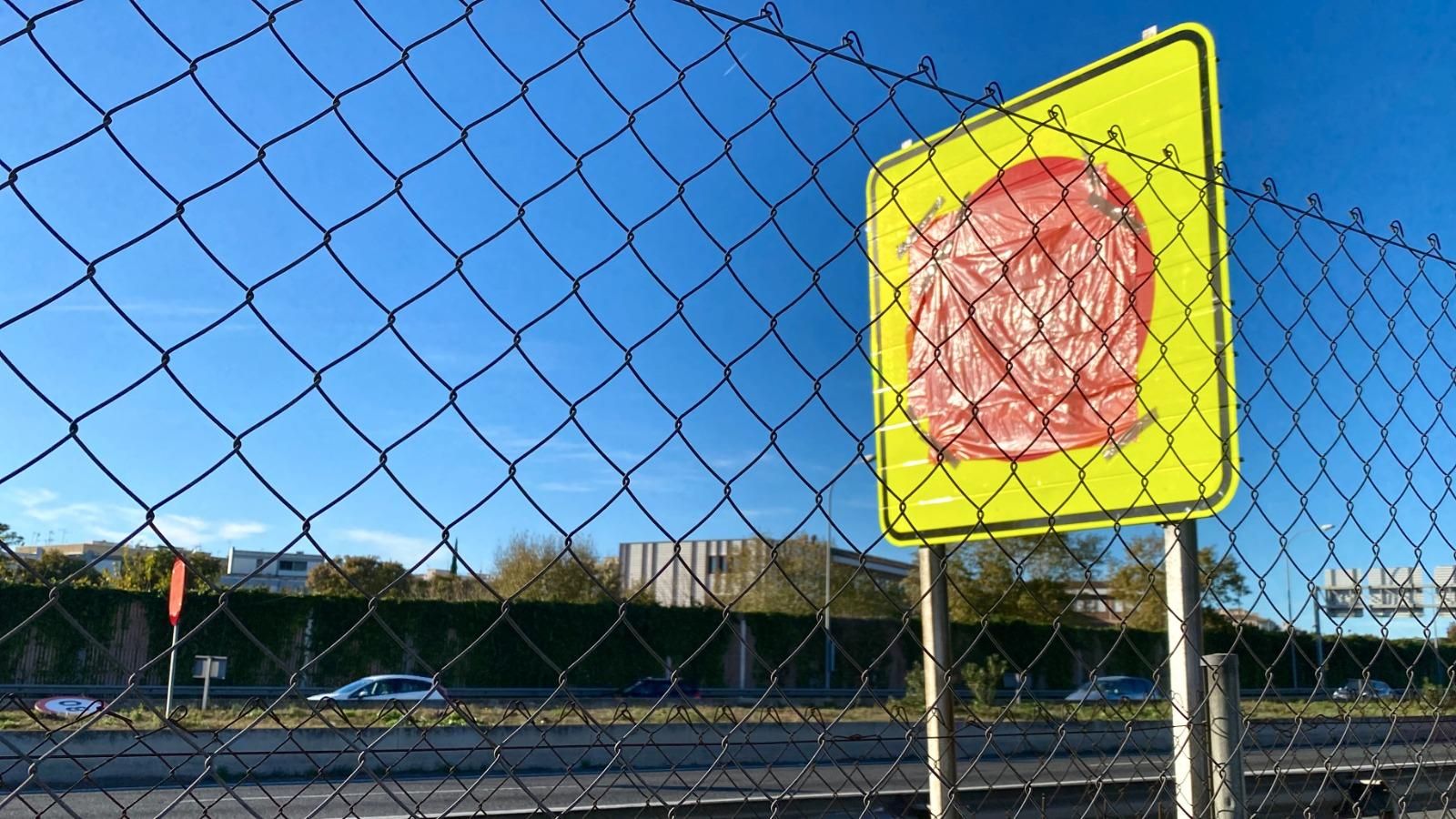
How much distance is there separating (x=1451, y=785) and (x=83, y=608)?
69.7 ft

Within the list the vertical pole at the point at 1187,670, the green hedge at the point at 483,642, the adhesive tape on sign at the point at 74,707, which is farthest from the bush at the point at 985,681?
the vertical pole at the point at 1187,670

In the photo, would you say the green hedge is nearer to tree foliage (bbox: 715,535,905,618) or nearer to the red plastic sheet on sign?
tree foliage (bbox: 715,535,905,618)

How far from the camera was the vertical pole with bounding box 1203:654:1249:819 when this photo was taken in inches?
99.0

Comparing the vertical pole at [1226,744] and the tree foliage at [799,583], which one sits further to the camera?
the tree foliage at [799,583]

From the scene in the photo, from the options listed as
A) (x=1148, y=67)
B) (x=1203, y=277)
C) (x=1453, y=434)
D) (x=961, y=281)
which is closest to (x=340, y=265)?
(x=961, y=281)

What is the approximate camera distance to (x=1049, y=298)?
277cm

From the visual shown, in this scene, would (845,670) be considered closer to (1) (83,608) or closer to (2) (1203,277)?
(1) (83,608)

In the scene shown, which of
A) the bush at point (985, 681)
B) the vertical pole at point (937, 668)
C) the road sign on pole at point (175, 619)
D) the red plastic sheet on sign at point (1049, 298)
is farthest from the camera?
the bush at point (985, 681)

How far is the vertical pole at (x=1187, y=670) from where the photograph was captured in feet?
8.32

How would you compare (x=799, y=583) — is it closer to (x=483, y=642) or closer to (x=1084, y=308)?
(x=483, y=642)

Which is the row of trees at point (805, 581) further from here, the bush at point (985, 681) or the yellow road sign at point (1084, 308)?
the yellow road sign at point (1084, 308)

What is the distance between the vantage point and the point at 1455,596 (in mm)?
3182

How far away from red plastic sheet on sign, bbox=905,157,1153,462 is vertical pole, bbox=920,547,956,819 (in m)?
0.32

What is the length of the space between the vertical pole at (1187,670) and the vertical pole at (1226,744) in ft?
0.10
